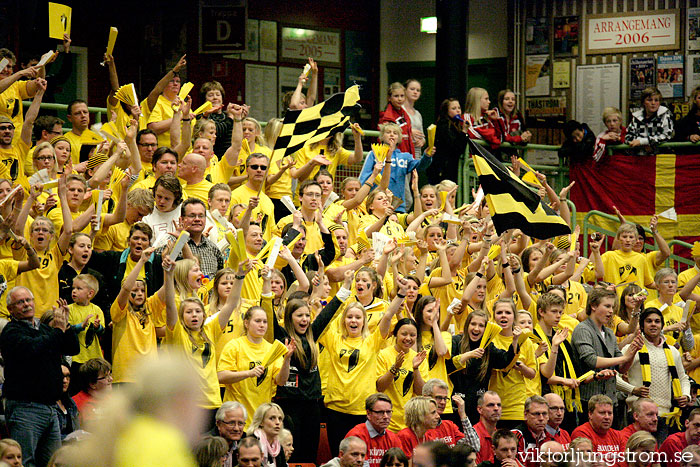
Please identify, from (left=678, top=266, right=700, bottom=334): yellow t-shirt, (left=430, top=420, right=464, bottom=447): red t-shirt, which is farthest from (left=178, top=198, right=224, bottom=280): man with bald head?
(left=678, top=266, right=700, bottom=334): yellow t-shirt

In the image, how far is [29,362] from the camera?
292 inches

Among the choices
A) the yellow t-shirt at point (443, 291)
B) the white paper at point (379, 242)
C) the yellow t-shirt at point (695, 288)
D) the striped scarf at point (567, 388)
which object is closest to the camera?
the striped scarf at point (567, 388)

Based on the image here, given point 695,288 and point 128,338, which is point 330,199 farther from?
point 695,288

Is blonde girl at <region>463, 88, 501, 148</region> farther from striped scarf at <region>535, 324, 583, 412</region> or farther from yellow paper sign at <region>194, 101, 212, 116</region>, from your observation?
striped scarf at <region>535, 324, 583, 412</region>

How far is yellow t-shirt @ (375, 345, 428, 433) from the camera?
8.82 metres

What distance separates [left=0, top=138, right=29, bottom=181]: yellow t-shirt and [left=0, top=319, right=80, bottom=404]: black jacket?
113 inches

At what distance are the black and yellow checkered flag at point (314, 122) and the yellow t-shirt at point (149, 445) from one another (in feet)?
19.1

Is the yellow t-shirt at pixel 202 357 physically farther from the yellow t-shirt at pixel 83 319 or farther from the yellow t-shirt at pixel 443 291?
the yellow t-shirt at pixel 443 291

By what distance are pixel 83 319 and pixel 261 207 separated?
269 cm

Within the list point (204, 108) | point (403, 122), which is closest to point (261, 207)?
point (204, 108)

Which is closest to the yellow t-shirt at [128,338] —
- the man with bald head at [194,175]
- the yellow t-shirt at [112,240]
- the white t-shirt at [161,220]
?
the white t-shirt at [161,220]

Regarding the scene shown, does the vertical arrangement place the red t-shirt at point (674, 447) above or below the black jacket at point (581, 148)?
below

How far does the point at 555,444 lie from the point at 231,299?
2.69 metres

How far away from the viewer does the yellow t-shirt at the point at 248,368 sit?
812cm
